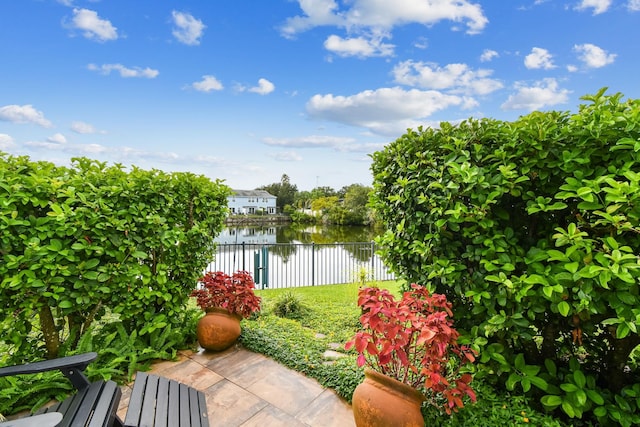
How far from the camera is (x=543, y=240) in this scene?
1909 millimetres

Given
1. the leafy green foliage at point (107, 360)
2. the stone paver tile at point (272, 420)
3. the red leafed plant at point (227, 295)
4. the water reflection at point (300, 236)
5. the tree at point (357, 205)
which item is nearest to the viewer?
the stone paver tile at point (272, 420)

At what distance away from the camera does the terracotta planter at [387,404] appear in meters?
1.73

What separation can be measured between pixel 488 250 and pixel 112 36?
8.27 metres

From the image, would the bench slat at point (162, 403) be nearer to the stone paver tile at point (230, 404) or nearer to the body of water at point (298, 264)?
the stone paver tile at point (230, 404)

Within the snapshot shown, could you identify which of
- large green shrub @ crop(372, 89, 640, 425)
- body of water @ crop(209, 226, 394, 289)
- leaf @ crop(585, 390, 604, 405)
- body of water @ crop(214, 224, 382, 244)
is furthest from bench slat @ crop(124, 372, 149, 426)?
body of water @ crop(214, 224, 382, 244)

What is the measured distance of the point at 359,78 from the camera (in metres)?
8.81

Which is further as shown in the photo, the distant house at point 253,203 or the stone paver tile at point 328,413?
the distant house at point 253,203

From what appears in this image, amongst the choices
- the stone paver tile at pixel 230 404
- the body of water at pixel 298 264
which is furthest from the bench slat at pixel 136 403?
the body of water at pixel 298 264

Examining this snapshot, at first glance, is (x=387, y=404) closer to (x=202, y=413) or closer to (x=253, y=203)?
(x=202, y=413)

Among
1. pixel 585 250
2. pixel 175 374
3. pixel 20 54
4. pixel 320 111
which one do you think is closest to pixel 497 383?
pixel 585 250

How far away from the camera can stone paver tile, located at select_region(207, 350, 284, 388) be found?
271 cm

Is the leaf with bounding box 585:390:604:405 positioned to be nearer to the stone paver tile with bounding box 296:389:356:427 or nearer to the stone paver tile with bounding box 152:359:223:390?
the stone paver tile with bounding box 296:389:356:427

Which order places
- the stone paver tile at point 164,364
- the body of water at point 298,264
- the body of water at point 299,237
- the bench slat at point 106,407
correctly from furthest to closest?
the body of water at point 299,237 < the body of water at point 298,264 < the stone paver tile at point 164,364 < the bench slat at point 106,407

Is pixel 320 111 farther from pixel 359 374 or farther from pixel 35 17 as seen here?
pixel 359 374
